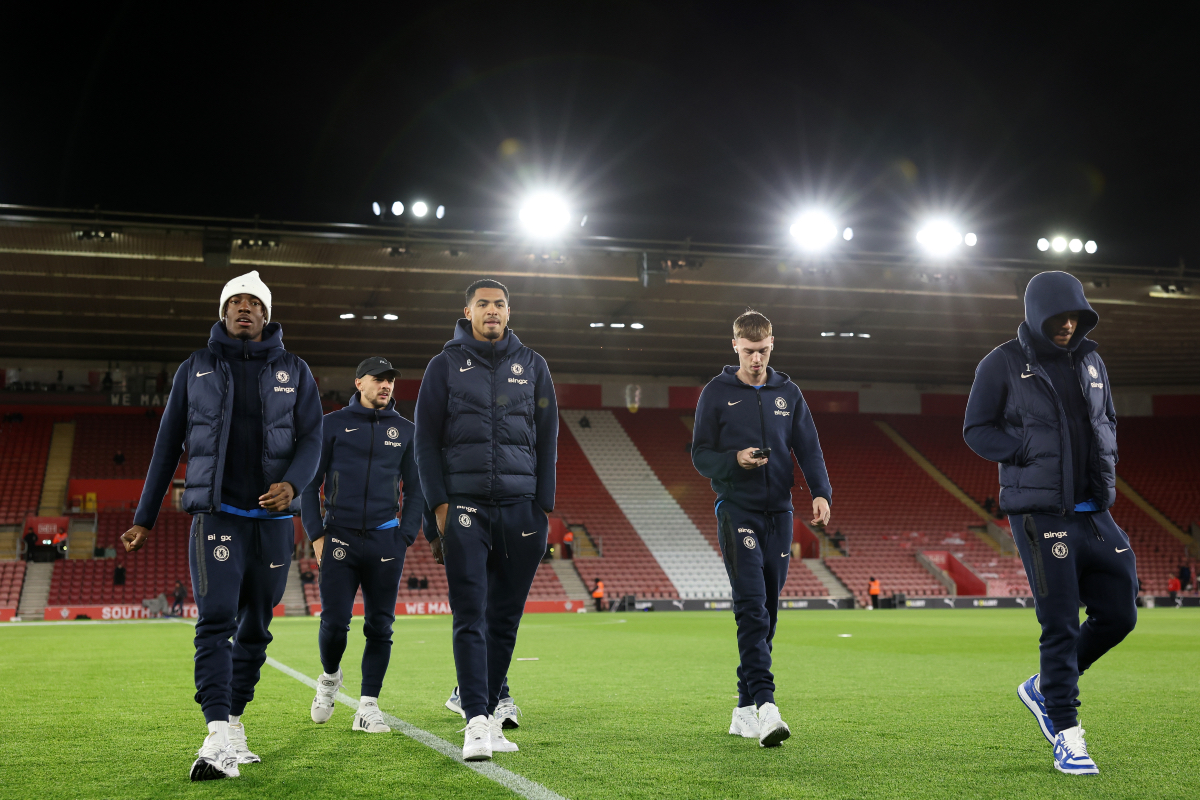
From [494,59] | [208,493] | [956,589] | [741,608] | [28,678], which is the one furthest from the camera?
[956,589]

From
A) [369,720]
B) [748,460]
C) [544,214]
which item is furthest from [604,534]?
[748,460]

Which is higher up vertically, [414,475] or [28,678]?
[414,475]

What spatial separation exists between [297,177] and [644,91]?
7088mm

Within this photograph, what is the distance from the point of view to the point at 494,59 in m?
19.4

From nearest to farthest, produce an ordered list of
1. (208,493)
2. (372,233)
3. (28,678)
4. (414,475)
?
(208,493) → (414,475) → (28,678) → (372,233)

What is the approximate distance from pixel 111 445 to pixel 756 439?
32.8m

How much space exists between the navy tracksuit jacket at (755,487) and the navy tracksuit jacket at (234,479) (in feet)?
6.81

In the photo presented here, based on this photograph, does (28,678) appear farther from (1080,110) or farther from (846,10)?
(1080,110)

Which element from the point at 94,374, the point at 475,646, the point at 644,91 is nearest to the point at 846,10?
the point at 644,91

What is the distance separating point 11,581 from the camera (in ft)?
90.7

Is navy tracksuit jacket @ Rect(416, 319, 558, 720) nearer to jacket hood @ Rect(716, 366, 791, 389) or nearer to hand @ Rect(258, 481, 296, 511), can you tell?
hand @ Rect(258, 481, 296, 511)

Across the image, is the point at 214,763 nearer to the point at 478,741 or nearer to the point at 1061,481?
the point at 478,741

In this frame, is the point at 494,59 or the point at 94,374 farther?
the point at 94,374

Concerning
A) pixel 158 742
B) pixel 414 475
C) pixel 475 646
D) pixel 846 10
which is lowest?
pixel 158 742
